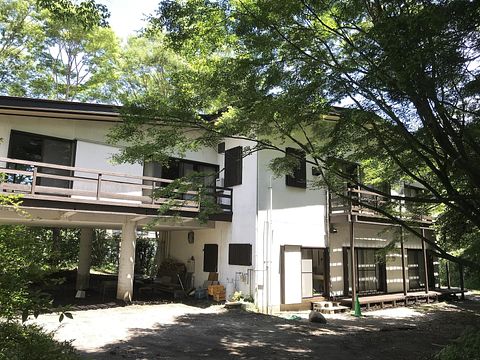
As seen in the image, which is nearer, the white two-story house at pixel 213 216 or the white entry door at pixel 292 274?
the white two-story house at pixel 213 216

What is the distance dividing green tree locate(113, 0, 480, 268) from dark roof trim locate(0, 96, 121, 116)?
361 centimetres

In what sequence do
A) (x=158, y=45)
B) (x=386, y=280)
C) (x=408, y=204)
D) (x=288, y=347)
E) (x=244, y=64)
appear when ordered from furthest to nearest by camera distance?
(x=158, y=45) < (x=386, y=280) < (x=408, y=204) < (x=288, y=347) < (x=244, y=64)

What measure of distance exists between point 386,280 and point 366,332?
7533mm

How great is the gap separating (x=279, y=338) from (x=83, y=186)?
762 cm

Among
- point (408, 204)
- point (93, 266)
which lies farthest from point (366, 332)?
point (93, 266)

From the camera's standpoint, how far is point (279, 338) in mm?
9633

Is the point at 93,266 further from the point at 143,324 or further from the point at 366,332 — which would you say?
the point at 366,332

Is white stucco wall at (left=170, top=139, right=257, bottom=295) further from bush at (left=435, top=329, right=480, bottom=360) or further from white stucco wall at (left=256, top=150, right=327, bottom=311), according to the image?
bush at (left=435, top=329, right=480, bottom=360)

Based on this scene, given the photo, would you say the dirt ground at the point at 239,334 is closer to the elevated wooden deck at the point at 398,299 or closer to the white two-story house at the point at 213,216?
the elevated wooden deck at the point at 398,299

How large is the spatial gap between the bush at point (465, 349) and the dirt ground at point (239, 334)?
1502 millimetres

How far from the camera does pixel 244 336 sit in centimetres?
966

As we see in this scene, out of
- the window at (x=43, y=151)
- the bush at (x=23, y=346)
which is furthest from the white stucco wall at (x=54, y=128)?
the bush at (x=23, y=346)

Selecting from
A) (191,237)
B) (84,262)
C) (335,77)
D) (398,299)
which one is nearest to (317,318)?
(398,299)

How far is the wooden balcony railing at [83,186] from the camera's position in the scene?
11.1m
